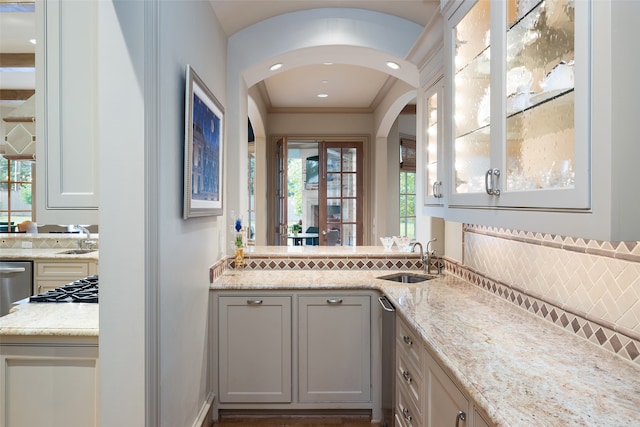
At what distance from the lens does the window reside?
6215mm

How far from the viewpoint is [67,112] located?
1604mm

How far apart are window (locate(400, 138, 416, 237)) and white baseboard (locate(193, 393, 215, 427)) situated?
420 cm

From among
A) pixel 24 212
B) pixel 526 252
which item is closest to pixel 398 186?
pixel 526 252

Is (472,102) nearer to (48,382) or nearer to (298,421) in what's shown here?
(48,382)

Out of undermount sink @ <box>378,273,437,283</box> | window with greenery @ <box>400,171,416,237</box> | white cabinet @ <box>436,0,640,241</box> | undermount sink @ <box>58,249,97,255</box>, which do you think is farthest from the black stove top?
window with greenery @ <box>400,171,416,237</box>

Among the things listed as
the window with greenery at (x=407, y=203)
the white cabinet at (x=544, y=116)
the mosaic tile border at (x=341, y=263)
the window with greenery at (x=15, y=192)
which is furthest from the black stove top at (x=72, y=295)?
the window with greenery at (x=15, y=192)

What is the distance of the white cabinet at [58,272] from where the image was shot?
3.91 m

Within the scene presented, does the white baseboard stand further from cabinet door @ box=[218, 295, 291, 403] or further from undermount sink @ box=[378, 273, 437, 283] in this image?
undermount sink @ box=[378, 273, 437, 283]

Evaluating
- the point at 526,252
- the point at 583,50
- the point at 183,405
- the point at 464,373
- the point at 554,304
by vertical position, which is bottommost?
the point at 183,405

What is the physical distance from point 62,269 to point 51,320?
2.55 meters

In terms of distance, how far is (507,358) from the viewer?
4.40 feet

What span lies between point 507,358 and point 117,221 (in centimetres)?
151

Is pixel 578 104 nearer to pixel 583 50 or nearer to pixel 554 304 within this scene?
pixel 583 50

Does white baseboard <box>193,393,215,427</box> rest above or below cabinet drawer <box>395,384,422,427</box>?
below
